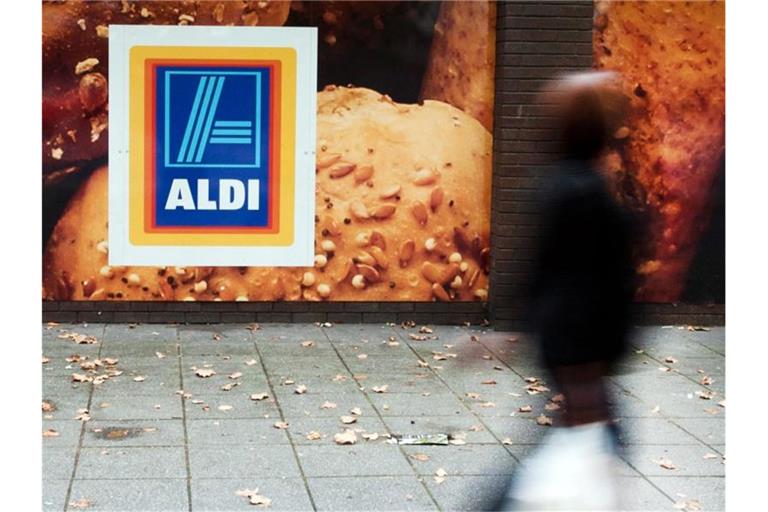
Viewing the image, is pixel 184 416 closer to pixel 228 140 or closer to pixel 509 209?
pixel 228 140

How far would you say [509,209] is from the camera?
10.5 metres

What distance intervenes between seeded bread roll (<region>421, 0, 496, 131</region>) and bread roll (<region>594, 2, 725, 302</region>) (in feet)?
3.05

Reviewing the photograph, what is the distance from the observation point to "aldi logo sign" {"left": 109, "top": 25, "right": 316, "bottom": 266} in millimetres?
10391

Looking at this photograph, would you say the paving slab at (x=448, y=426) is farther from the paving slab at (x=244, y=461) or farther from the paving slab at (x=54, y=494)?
the paving slab at (x=54, y=494)

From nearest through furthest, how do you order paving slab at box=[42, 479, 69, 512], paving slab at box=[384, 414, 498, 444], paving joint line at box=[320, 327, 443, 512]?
paving slab at box=[42, 479, 69, 512]
paving joint line at box=[320, 327, 443, 512]
paving slab at box=[384, 414, 498, 444]

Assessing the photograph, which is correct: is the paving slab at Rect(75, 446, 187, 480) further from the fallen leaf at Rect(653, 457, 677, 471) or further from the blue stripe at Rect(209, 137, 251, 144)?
the blue stripe at Rect(209, 137, 251, 144)

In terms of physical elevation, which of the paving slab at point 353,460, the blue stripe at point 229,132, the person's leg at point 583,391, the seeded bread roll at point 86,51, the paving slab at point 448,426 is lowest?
the paving slab at point 353,460

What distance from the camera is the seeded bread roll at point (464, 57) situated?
10484 mm

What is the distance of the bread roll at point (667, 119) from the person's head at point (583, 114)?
5622 millimetres

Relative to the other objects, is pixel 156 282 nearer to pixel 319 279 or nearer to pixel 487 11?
pixel 319 279

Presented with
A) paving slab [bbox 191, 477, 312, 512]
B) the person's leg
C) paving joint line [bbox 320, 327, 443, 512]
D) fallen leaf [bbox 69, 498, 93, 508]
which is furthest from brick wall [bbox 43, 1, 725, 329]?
the person's leg

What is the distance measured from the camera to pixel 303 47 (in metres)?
10.4

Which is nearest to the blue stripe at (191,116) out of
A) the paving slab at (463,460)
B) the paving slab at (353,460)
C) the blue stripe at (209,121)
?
the blue stripe at (209,121)

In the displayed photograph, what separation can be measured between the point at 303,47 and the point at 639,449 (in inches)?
195
